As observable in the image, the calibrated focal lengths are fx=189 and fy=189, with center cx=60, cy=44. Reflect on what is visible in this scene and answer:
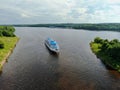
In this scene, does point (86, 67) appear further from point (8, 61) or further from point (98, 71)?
point (8, 61)

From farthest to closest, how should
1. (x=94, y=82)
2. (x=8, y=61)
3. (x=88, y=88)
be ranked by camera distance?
(x=8, y=61) < (x=94, y=82) < (x=88, y=88)

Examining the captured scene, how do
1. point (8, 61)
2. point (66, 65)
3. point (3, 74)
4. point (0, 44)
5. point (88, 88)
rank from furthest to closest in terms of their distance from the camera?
point (0, 44) → point (8, 61) → point (66, 65) → point (3, 74) → point (88, 88)

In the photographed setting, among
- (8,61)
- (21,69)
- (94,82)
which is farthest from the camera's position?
(8,61)

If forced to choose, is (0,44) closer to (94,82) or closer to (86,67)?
(86,67)

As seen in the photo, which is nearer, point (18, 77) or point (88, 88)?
point (88, 88)

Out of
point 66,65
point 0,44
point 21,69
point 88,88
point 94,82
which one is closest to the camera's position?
point 88,88

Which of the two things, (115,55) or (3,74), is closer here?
(3,74)

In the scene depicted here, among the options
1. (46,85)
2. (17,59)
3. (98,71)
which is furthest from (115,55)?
(17,59)

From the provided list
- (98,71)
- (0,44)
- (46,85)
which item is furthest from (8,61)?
(98,71)
